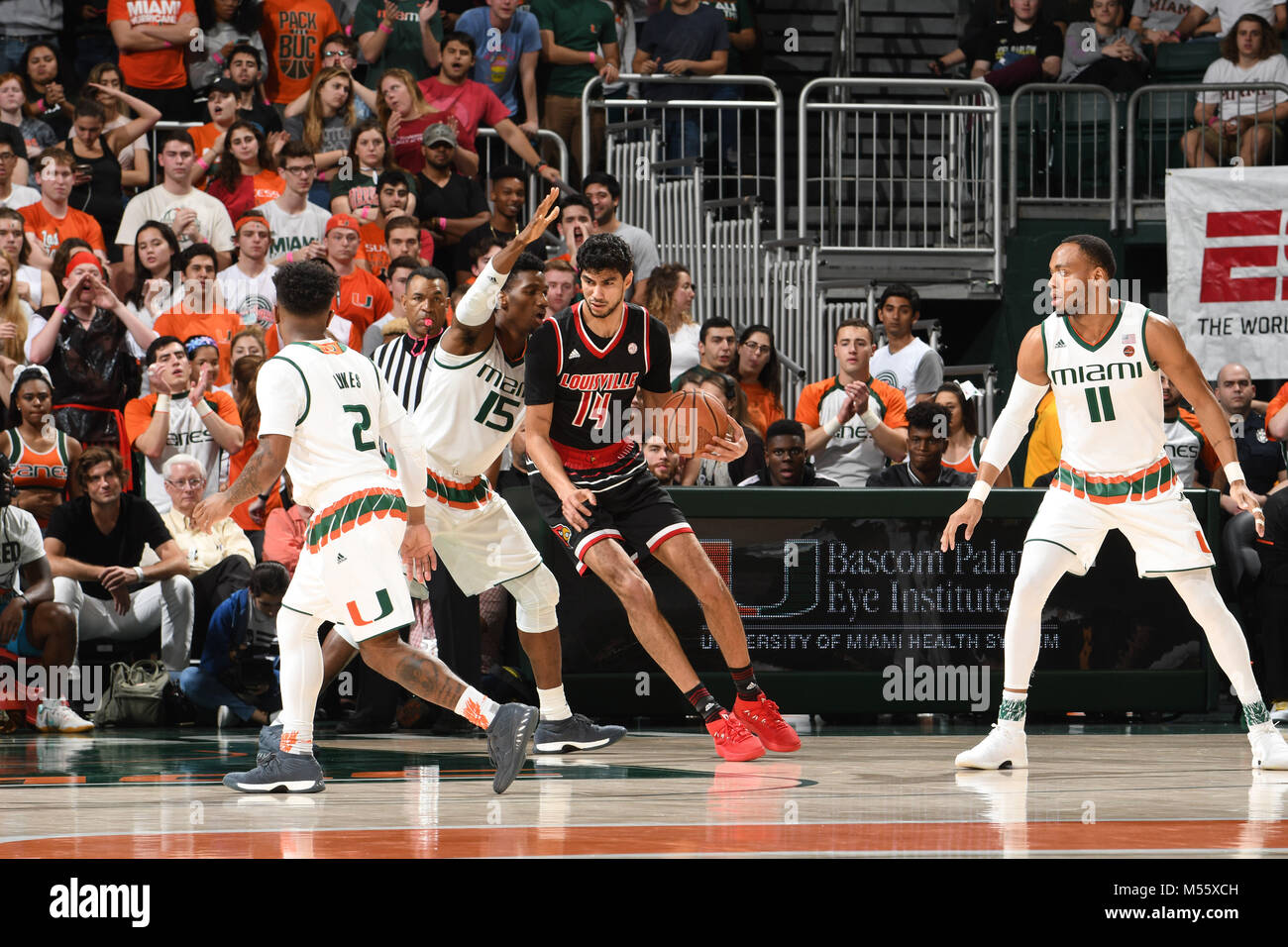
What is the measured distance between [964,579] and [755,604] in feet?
4.00

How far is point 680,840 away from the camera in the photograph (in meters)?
5.15

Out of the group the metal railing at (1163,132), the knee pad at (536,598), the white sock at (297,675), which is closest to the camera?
the white sock at (297,675)

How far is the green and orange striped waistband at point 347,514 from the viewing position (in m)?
6.75

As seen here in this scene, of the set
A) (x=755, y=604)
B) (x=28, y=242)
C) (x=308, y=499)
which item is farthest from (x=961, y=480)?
(x=28, y=242)

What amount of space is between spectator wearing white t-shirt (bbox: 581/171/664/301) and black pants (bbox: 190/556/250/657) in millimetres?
3861

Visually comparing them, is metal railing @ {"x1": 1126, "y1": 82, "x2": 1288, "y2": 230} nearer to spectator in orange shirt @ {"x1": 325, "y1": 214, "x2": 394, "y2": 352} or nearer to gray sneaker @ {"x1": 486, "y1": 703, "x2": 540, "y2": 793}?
spectator in orange shirt @ {"x1": 325, "y1": 214, "x2": 394, "y2": 352}

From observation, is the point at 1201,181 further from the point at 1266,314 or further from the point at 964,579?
the point at 964,579

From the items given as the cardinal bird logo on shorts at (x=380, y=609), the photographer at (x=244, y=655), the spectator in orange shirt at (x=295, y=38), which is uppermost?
the spectator in orange shirt at (x=295, y=38)

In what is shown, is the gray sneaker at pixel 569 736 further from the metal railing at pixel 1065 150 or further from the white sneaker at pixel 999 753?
the metal railing at pixel 1065 150

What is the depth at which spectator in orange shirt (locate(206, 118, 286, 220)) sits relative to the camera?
45.0 ft

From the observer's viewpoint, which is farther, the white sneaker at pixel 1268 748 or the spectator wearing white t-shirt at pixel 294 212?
the spectator wearing white t-shirt at pixel 294 212

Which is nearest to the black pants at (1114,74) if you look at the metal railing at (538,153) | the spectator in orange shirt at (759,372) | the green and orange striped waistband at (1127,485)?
the metal railing at (538,153)

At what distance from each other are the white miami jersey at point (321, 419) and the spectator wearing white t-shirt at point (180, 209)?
665 cm

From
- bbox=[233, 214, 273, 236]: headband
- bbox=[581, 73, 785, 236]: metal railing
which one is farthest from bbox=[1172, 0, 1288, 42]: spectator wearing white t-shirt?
bbox=[233, 214, 273, 236]: headband
